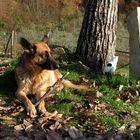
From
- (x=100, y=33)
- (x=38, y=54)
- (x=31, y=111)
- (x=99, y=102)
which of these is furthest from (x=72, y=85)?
(x=100, y=33)

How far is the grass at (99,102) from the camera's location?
776 cm

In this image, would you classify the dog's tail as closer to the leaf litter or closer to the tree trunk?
the leaf litter

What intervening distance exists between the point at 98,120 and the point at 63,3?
2989cm

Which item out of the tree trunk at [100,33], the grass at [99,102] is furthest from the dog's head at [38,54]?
the tree trunk at [100,33]

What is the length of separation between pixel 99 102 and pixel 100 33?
254cm

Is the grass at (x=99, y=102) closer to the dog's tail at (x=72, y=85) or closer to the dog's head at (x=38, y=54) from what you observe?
the dog's tail at (x=72, y=85)

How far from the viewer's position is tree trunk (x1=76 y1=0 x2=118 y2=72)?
1053cm

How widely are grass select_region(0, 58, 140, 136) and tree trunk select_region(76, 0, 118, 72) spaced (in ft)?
2.84

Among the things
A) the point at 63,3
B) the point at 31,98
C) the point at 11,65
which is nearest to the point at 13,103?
the point at 31,98

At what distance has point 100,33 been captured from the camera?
34.7 feet

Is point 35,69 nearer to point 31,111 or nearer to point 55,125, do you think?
point 31,111

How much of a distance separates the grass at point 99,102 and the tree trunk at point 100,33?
865 millimetres

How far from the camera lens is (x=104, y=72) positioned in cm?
1012

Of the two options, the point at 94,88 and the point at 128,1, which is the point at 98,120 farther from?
the point at 128,1
